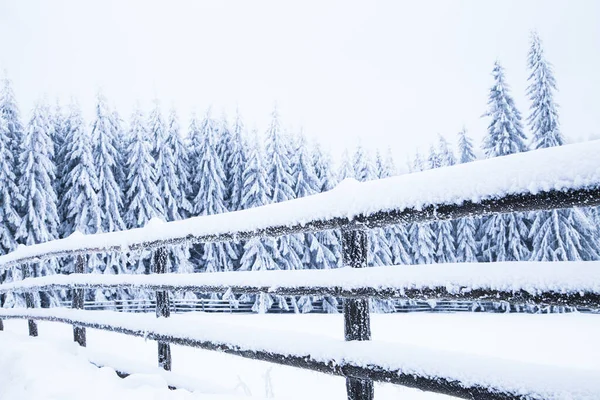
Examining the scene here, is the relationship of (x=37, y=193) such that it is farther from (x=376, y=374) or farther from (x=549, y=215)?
(x=549, y=215)

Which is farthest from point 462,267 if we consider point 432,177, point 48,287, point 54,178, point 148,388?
point 54,178

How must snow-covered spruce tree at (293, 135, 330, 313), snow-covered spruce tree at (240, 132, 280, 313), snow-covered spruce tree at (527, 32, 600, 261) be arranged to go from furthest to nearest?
snow-covered spruce tree at (293, 135, 330, 313) → snow-covered spruce tree at (240, 132, 280, 313) → snow-covered spruce tree at (527, 32, 600, 261)

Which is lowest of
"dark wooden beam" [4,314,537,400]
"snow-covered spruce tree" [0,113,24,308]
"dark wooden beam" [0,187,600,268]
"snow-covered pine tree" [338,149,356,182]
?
"dark wooden beam" [4,314,537,400]

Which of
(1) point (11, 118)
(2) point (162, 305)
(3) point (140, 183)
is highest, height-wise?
(1) point (11, 118)

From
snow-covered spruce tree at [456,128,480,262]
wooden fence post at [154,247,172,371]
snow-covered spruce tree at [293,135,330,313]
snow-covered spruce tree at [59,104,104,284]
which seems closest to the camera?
wooden fence post at [154,247,172,371]

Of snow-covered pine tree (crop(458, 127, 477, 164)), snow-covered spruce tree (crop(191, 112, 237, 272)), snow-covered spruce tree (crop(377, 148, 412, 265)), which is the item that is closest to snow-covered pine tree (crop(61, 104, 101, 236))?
snow-covered spruce tree (crop(191, 112, 237, 272))

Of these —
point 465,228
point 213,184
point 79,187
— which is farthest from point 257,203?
point 465,228

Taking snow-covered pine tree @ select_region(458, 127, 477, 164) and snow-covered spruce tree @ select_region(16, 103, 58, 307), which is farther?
snow-covered pine tree @ select_region(458, 127, 477, 164)

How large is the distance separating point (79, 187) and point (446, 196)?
1144 inches

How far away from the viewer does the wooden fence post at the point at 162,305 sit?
3.33m

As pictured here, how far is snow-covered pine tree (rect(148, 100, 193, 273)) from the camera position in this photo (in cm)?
3016

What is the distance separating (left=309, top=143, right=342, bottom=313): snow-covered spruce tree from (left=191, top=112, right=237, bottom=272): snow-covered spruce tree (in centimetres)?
658

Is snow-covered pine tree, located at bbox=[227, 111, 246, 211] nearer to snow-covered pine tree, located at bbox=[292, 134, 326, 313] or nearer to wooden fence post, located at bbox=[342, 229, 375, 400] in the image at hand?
snow-covered pine tree, located at bbox=[292, 134, 326, 313]

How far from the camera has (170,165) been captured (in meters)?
30.9
